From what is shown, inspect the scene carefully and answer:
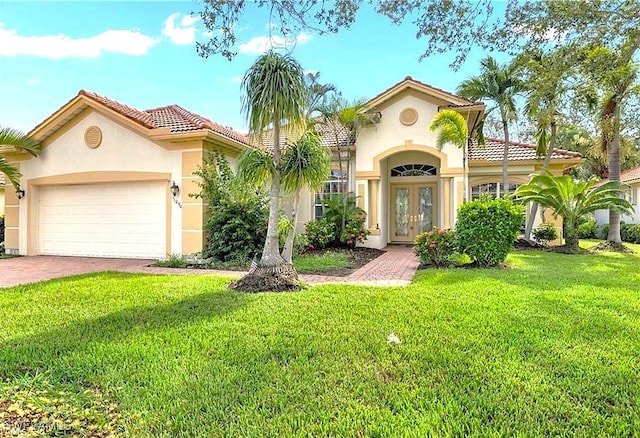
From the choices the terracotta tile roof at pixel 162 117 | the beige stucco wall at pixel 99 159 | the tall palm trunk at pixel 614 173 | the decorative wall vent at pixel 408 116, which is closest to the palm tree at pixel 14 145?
the beige stucco wall at pixel 99 159

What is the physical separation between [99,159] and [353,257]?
979 cm

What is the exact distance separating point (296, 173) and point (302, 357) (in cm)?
493

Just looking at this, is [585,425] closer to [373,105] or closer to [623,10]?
[623,10]

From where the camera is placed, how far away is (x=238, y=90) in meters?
8.48

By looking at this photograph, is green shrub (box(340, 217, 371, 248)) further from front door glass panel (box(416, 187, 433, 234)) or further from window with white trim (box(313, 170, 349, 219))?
front door glass panel (box(416, 187, 433, 234))

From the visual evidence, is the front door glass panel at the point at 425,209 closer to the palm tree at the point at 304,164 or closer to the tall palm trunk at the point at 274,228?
the palm tree at the point at 304,164

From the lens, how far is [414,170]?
1909 cm

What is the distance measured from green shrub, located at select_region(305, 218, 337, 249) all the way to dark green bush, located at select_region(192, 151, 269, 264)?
3.17m

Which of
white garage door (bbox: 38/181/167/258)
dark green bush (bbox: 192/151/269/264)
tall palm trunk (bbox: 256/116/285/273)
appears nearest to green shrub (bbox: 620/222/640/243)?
dark green bush (bbox: 192/151/269/264)

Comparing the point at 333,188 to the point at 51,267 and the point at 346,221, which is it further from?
the point at 51,267

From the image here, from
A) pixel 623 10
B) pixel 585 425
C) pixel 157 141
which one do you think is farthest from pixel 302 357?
pixel 157 141

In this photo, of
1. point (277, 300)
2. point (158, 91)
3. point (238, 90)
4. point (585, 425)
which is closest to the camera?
point (585, 425)

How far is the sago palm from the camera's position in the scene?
807cm

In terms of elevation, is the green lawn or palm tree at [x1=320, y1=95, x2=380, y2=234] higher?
palm tree at [x1=320, y1=95, x2=380, y2=234]
